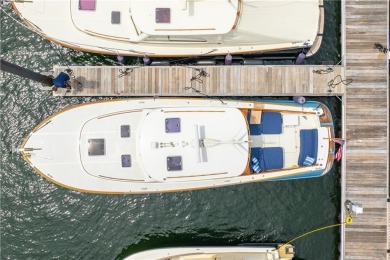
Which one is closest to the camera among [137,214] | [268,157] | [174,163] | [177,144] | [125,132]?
[177,144]

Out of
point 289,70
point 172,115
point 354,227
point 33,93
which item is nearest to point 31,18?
point 33,93

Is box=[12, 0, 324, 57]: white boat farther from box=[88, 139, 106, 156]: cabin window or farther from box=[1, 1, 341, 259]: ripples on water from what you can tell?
box=[88, 139, 106, 156]: cabin window

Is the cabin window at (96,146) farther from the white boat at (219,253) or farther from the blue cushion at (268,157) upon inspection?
the blue cushion at (268,157)

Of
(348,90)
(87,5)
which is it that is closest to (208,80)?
(87,5)

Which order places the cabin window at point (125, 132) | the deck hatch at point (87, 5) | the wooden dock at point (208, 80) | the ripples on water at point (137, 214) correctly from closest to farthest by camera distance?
the cabin window at point (125, 132), the deck hatch at point (87, 5), the wooden dock at point (208, 80), the ripples on water at point (137, 214)

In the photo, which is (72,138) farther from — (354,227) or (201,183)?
(354,227)

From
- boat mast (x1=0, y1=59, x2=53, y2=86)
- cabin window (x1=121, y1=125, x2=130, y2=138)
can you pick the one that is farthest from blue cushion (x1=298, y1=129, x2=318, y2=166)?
boat mast (x1=0, y1=59, x2=53, y2=86)

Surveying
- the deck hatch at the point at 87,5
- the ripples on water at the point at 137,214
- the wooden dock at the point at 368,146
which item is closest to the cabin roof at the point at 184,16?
the deck hatch at the point at 87,5

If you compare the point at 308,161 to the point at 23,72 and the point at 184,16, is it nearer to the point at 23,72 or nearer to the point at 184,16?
the point at 184,16
